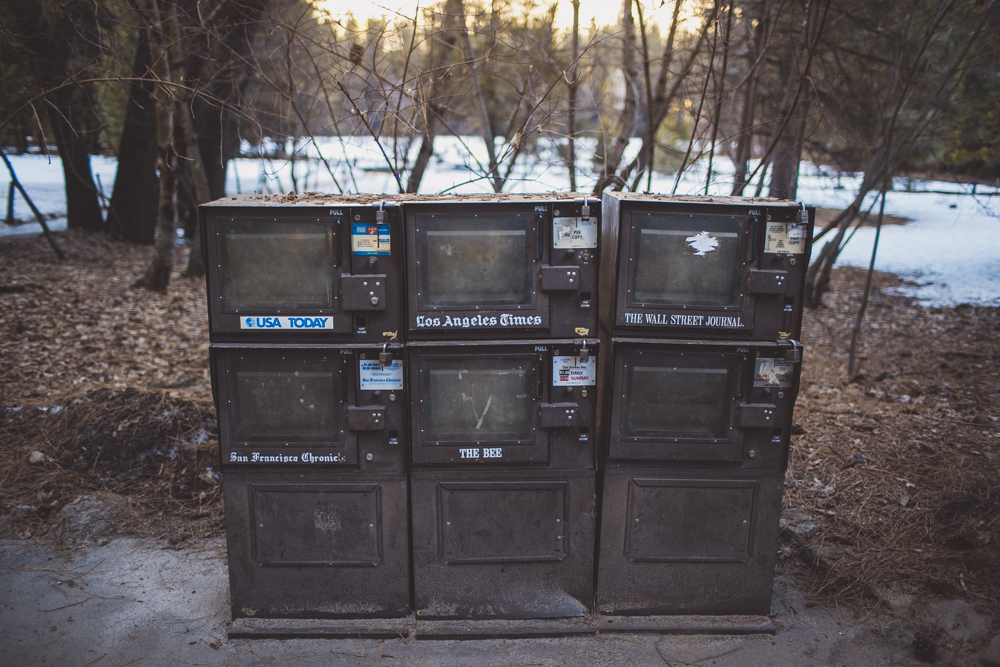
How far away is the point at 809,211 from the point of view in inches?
116

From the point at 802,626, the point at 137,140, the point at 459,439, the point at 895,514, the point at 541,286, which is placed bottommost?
the point at 802,626

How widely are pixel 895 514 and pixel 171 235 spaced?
8436mm

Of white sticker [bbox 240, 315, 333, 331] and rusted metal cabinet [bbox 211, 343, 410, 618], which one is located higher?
white sticker [bbox 240, 315, 333, 331]

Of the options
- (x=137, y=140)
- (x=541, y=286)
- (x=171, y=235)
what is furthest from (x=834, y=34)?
(x=137, y=140)

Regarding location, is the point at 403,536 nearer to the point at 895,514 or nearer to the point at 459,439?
the point at 459,439

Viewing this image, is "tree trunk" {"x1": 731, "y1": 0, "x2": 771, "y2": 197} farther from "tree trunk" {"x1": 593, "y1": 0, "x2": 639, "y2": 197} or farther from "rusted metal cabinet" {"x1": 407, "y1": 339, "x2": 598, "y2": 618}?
"rusted metal cabinet" {"x1": 407, "y1": 339, "x2": 598, "y2": 618}

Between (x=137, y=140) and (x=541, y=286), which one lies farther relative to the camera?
(x=137, y=140)

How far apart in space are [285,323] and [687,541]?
7.40ft

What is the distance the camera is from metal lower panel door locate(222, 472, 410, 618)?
3154 millimetres

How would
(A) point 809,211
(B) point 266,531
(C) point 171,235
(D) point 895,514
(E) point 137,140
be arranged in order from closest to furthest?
1. (A) point 809,211
2. (B) point 266,531
3. (D) point 895,514
4. (C) point 171,235
5. (E) point 137,140

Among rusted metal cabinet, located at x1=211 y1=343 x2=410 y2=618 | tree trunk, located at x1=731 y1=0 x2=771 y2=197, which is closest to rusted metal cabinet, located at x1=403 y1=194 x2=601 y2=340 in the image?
rusted metal cabinet, located at x1=211 y1=343 x2=410 y2=618

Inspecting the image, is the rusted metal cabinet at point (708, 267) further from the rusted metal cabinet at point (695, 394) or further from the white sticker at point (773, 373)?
the white sticker at point (773, 373)

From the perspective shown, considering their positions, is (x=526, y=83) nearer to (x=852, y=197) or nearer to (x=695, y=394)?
(x=695, y=394)

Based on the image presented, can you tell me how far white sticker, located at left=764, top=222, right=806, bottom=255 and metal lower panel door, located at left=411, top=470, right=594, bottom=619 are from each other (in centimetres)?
139
